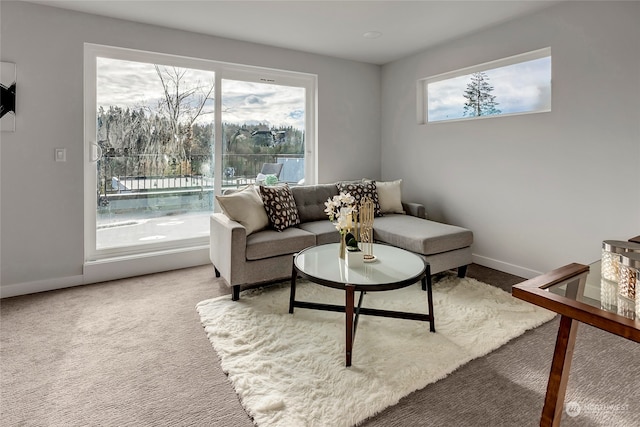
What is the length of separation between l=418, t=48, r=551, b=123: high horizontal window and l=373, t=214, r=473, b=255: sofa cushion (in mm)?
1370

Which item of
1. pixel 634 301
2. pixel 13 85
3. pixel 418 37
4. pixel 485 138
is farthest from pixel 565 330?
pixel 13 85

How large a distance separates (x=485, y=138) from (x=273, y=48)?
2.60 metres

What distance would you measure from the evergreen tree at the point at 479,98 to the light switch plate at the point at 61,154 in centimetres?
409

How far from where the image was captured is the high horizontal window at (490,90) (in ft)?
10.9

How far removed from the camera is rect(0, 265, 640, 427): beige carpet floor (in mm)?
1604

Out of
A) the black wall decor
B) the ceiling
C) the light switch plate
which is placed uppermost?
the ceiling

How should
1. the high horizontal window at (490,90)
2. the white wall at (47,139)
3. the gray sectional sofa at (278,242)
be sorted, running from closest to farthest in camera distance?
the gray sectional sofa at (278,242) < the white wall at (47,139) < the high horizontal window at (490,90)

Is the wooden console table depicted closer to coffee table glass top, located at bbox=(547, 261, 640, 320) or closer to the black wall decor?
coffee table glass top, located at bbox=(547, 261, 640, 320)

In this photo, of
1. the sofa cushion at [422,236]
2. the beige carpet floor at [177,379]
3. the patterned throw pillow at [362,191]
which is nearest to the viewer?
the beige carpet floor at [177,379]

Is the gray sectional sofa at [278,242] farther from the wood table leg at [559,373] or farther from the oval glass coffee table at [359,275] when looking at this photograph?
the wood table leg at [559,373]

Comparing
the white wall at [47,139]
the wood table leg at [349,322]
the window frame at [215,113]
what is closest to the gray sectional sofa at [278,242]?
the window frame at [215,113]

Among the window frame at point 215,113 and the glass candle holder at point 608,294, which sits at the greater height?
the window frame at point 215,113

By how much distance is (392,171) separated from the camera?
499 centimetres

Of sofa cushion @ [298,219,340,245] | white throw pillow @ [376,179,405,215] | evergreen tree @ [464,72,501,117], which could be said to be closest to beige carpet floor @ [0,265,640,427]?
sofa cushion @ [298,219,340,245]
